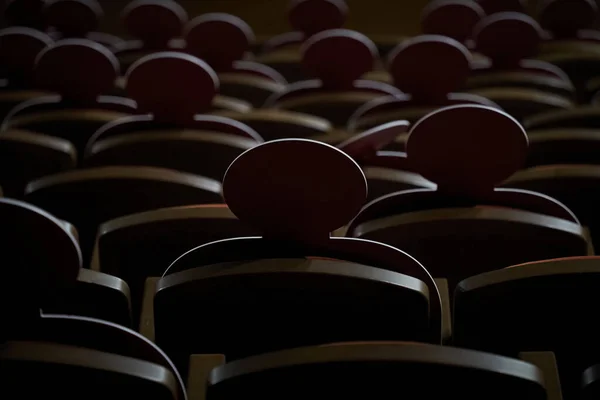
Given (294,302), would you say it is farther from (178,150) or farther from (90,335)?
(178,150)

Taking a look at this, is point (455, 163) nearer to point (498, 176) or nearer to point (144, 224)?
point (498, 176)

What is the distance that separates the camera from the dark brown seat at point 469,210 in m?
0.78

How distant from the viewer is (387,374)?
511 mm

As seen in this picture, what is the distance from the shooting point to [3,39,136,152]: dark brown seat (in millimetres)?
1301

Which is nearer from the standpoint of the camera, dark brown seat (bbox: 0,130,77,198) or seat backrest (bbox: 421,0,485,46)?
dark brown seat (bbox: 0,130,77,198)

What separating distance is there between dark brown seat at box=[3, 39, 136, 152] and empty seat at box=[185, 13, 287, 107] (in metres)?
0.31

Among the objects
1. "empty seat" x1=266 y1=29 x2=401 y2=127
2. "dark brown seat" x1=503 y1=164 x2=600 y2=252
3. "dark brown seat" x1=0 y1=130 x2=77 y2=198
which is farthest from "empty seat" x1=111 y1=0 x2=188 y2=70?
"dark brown seat" x1=503 y1=164 x2=600 y2=252

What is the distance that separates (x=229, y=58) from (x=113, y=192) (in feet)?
2.95

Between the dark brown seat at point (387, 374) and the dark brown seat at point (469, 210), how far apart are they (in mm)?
271

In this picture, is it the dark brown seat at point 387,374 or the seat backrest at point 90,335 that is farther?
the seat backrest at point 90,335

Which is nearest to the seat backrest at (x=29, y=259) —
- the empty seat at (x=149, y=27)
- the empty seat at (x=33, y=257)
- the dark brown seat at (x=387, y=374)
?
the empty seat at (x=33, y=257)

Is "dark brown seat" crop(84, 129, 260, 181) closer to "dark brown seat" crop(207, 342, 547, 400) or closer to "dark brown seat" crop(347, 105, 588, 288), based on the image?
"dark brown seat" crop(347, 105, 588, 288)

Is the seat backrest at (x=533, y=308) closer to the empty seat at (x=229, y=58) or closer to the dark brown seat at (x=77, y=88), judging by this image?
the dark brown seat at (x=77, y=88)

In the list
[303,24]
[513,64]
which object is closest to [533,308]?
[513,64]
